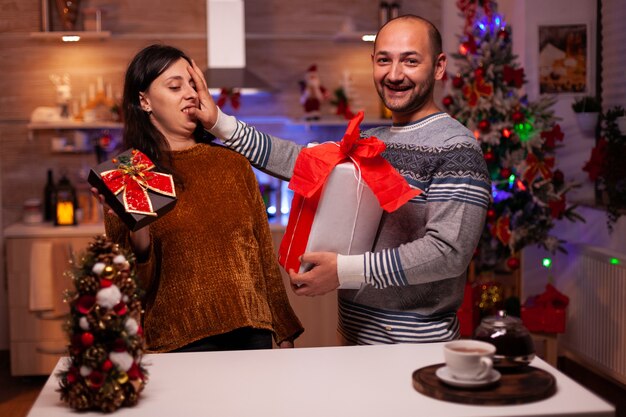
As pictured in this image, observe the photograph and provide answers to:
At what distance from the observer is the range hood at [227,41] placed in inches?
199

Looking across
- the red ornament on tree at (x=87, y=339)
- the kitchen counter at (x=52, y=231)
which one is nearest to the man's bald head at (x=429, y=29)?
the red ornament on tree at (x=87, y=339)

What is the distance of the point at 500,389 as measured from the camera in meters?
1.72

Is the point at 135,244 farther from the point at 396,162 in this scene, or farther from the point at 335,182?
the point at 396,162

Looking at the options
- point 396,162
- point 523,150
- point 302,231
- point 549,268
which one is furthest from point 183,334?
point 549,268

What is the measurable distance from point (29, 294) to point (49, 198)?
704mm

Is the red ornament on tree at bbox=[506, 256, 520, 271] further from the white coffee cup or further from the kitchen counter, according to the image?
the white coffee cup

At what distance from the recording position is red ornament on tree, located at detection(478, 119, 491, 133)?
4527 mm

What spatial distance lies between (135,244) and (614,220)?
311 centimetres

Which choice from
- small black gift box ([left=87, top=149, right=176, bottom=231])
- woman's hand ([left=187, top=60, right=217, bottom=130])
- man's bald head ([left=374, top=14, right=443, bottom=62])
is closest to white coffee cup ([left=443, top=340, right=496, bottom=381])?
small black gift box ([left=87, top=149, right=176, bottom=231])

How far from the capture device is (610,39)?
16.3ft

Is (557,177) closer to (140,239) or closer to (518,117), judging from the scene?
(518,117)

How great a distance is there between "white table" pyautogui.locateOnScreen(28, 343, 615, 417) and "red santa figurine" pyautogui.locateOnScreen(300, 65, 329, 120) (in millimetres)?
3363

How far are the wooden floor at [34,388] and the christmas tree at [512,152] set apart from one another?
0.76m

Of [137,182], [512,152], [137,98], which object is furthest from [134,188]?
[512,152]
